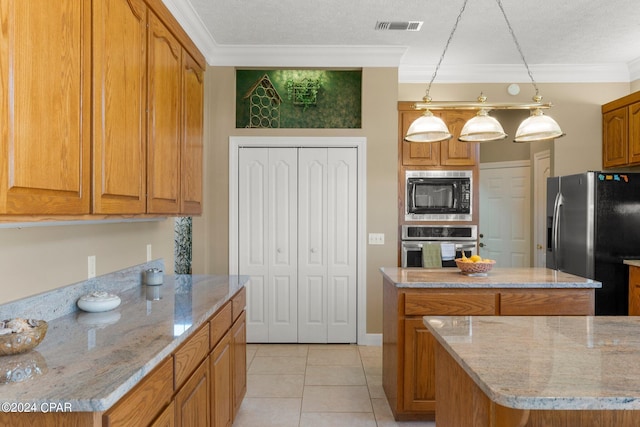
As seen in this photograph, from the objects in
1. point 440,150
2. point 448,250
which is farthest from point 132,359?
point 440,150

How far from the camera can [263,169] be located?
4.25m

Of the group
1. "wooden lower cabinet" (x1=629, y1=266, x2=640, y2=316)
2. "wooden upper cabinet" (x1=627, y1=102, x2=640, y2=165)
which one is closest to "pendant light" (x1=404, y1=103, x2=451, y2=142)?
"wooden lower cabinet" (x1=629, y1=266, x2=640, y2=316)

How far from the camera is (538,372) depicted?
Answer: 4.11 feet

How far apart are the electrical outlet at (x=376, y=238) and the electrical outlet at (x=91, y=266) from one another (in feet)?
8.68

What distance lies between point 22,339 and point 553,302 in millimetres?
2751

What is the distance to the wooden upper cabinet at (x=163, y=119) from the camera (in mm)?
2125

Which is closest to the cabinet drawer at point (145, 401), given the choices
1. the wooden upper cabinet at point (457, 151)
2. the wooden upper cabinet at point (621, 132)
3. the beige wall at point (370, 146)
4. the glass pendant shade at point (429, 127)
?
the glass pendant shade at point (429, 127)

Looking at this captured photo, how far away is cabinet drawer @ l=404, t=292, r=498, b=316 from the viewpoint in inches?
102

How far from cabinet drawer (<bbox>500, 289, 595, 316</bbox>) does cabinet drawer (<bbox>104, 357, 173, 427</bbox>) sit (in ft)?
6.63

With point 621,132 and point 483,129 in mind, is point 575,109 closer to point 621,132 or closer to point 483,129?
point 621,132

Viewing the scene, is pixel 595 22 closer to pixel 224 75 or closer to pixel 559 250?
pixel 559 250

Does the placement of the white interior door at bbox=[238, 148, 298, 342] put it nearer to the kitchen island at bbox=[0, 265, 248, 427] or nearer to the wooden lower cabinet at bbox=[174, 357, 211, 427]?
the kitchen island at bbox=[0, 265, 248, 427]

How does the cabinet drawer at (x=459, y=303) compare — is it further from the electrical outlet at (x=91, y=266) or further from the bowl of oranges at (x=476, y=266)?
the electrical outlet at (x=91, y=266)

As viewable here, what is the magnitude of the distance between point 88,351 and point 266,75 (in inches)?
139
